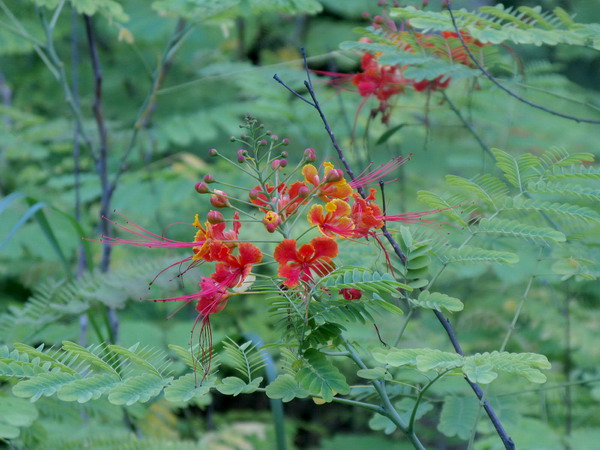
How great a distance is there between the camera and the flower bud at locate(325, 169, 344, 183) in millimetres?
1179

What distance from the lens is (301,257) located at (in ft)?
3.84

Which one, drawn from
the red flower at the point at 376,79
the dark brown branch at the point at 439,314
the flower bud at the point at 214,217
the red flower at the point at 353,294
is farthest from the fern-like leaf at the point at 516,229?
the red flower at the point at 376,79

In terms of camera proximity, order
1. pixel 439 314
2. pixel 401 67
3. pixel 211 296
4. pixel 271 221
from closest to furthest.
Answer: pixel 271 221 < pixel 211 296 < pixel 439 314 < pixel 401 67

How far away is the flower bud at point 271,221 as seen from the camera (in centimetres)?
114

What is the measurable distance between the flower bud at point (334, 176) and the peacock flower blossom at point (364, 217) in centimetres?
10

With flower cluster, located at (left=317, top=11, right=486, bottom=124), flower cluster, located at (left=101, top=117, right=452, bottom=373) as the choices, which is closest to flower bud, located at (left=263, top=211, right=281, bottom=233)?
flower cluster, located at (left=101, top=117, right=452, bottom=373)

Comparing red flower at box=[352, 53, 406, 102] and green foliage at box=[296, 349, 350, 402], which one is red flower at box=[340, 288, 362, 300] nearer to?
green foliage at box=[296, 349, 350, 402]

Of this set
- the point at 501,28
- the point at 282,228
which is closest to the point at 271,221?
the point at 282,228

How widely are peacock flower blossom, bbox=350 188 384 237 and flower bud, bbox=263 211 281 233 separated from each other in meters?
0.18

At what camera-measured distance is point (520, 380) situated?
105 inches

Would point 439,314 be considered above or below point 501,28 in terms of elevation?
below

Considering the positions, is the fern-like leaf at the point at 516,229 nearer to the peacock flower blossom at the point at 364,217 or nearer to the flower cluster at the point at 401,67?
the peacock flower blossom at the point at 364,217

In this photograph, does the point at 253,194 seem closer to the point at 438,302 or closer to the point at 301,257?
the point at 301,257

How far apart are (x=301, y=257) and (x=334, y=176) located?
16 centimetres
